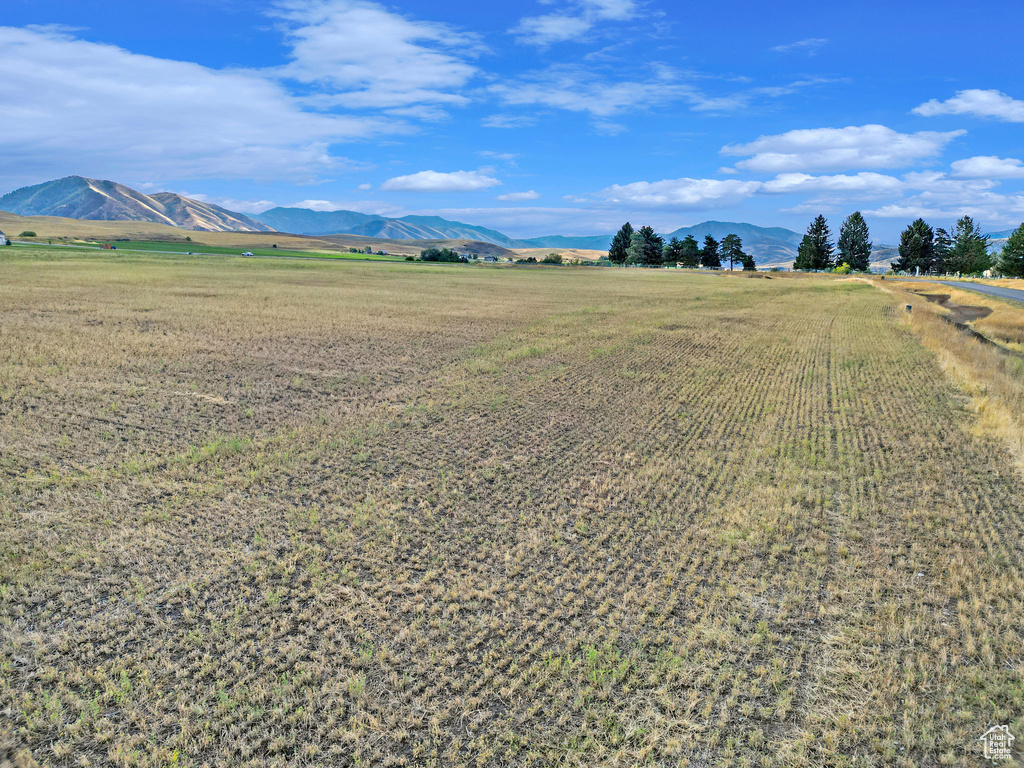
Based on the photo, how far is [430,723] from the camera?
549cm

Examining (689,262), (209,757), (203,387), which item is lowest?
(209,757)

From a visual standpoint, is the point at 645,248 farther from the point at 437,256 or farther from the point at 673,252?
the point at 437,256

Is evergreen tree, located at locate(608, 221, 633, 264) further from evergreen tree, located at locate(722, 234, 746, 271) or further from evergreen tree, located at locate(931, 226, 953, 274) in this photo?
evergreen tree, located at locate(931, 226, 953, 274)

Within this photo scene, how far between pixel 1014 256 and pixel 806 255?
47131 mm

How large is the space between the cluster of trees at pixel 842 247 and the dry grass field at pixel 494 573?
132m

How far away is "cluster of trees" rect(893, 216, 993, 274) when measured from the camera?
113 m

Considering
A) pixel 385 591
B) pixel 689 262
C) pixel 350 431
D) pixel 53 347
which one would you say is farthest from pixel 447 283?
pixel 689 262

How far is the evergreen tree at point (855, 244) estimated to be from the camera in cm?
13075

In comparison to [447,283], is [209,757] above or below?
below

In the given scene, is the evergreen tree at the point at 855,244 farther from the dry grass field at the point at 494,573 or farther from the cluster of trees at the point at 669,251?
the dry grass field at the point at 494,573

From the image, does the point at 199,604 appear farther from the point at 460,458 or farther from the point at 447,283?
the point at 447,283

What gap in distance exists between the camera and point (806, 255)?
13375 centimetres

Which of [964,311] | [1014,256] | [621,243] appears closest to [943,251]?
[1014,256]

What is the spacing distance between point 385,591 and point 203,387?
12160mm
